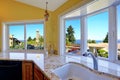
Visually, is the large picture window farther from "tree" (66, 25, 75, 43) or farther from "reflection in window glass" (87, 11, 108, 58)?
"reflection in window glass" (87, 11, 108, 58)

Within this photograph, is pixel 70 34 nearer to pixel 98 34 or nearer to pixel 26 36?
pixel 98 34

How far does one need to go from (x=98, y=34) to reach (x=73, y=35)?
718 mm

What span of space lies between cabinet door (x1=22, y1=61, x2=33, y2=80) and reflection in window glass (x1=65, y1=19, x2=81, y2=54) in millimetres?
1056

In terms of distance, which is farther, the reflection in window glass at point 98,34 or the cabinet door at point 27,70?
the cabinet door at point 27,70

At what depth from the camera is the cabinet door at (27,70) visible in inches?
109

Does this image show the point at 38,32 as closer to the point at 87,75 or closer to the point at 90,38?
the point at 90,38

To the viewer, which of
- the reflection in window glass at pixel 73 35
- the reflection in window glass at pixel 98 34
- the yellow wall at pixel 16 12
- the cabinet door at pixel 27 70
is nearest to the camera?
the reflection in window glass at pixel 98 34

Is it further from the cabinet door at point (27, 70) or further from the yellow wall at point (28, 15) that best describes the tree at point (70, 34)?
the cabinet door at point (27, 70)

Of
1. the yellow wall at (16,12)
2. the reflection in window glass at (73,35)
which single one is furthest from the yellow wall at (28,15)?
the reflection in window glass at (73,35)

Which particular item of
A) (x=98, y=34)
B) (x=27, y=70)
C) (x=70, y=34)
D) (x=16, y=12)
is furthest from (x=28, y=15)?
(x=98, y=34)

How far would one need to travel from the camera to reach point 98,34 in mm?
2795

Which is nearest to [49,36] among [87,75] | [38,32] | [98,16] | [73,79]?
[38,32]

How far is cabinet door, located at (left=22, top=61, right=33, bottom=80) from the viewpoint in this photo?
2.76 m

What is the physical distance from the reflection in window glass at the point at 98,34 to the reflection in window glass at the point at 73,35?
11.4 inches
